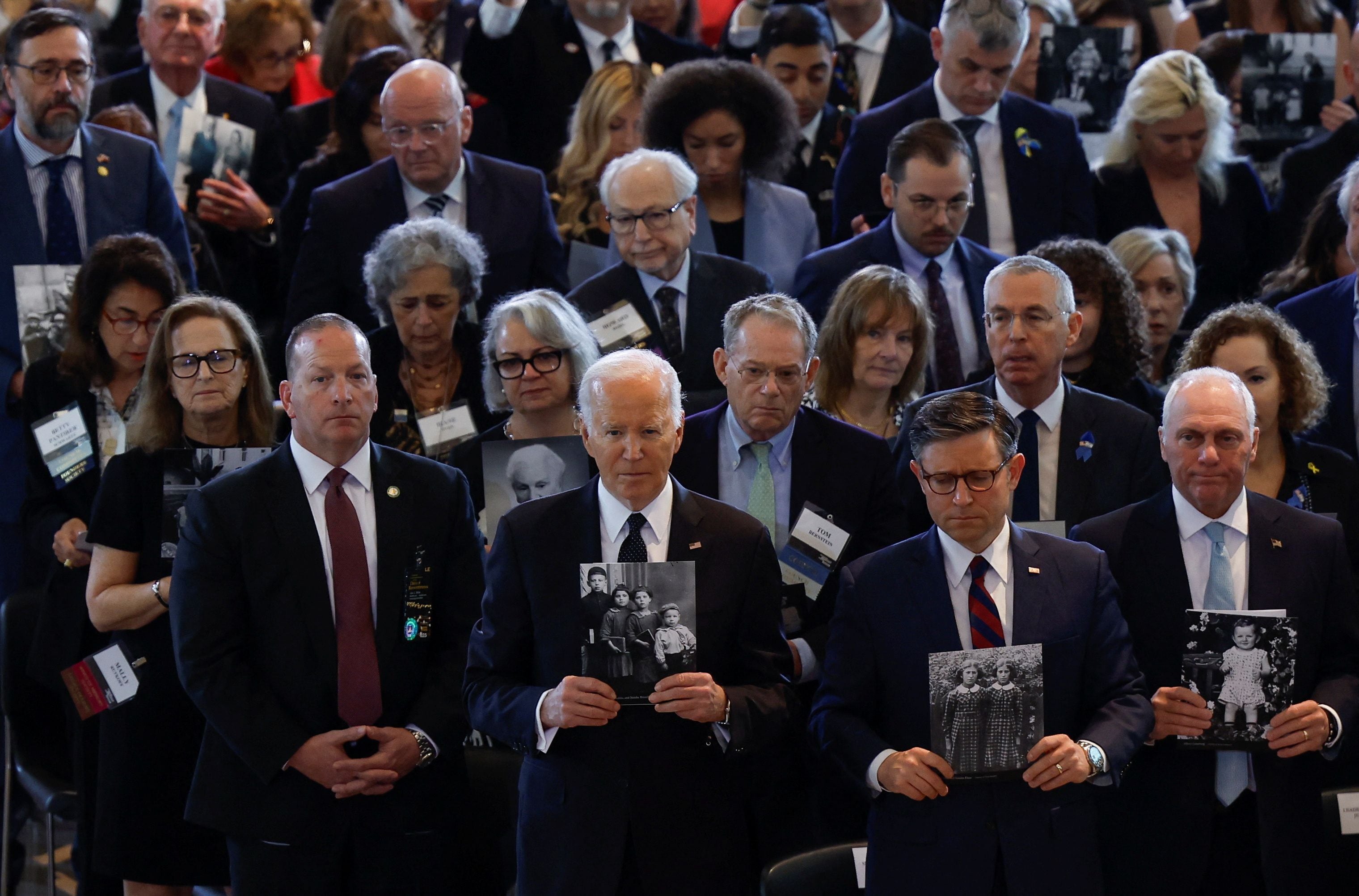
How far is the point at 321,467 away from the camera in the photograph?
381 cm

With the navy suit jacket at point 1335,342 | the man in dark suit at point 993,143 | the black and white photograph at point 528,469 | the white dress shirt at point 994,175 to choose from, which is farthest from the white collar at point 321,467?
the navy suit jacket at point 1335,342

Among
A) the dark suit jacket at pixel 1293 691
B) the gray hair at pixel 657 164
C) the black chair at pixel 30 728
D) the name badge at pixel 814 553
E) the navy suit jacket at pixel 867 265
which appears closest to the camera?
the dark suit jacket at pixel 1293 691

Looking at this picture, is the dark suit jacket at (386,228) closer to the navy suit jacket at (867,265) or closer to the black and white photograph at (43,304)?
the black and white photograph at (43,304)

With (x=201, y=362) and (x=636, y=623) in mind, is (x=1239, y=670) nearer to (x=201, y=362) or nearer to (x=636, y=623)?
(x=636, y=623)

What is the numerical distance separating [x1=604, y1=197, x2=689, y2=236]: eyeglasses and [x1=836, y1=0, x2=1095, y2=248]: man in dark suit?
1.03 m

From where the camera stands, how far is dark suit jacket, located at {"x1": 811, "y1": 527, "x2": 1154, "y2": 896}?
3305mm

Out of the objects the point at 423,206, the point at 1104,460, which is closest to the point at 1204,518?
the point at 1104,460

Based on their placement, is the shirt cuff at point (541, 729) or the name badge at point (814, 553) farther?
the name badge at point (814, 553)

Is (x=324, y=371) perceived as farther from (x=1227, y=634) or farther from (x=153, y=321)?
(x=1227, y=634)

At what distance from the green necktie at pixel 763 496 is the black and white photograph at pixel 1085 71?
2.95 metres

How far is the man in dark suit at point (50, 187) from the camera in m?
5.50

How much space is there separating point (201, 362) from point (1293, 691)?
2910 mm

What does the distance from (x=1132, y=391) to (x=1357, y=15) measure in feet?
10.9

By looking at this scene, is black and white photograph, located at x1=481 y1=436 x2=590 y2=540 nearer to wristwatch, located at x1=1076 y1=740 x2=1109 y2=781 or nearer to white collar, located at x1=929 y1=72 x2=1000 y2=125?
wristwatch, located at x1=1076 y1=740 x2=1109 y2=781
